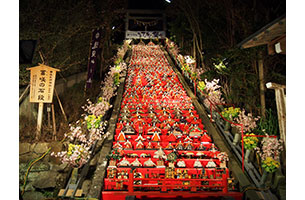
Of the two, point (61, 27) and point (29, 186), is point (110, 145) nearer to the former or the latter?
point (29, 186)

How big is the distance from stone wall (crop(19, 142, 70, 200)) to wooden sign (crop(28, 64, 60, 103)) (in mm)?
1305

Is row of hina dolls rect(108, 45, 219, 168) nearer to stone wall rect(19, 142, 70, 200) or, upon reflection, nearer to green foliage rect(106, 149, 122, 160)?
green foliage rect(106, 149, 122, 160)

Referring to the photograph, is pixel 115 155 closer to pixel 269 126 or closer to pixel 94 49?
pixel 269 126

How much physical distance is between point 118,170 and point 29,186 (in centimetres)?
236

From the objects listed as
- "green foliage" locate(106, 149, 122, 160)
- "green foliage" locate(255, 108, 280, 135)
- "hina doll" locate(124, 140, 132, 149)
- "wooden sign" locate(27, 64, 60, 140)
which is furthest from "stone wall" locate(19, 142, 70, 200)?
"green foliage" locate(255, 108, 280, 135)

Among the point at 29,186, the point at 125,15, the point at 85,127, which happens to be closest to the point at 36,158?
the point at 29,186

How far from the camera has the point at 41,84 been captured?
6629 millimetres

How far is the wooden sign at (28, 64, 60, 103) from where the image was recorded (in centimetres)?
658

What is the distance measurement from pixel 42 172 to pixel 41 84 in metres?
2.45

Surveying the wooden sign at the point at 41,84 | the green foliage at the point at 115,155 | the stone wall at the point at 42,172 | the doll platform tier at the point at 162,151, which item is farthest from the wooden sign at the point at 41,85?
the green foliage at the point at 115,155

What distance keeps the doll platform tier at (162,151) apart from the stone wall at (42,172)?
1202mm

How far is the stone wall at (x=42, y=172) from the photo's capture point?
5312 millimetres

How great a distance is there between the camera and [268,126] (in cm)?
678

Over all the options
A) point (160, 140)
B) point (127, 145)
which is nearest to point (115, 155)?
point (127, 145)
